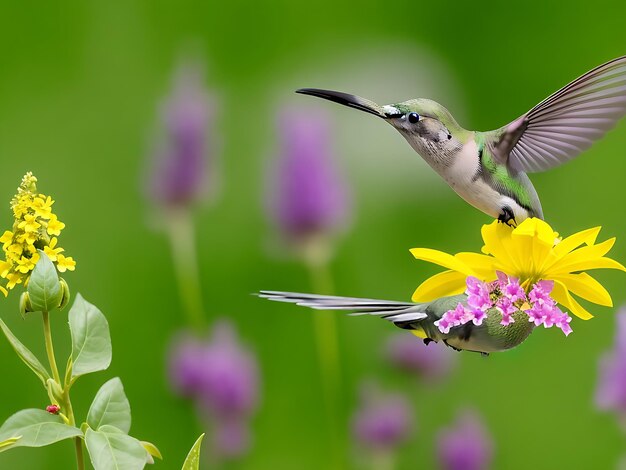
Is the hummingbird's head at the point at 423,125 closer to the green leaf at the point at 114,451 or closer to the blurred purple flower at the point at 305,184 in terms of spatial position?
the green leaf at the point at 114,451

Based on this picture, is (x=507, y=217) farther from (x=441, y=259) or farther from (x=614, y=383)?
(x=614, y=383)

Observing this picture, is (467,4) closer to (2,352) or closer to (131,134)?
(131,134)

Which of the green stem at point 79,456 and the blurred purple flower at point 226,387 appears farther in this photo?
the blurred purple flower at point 226,387

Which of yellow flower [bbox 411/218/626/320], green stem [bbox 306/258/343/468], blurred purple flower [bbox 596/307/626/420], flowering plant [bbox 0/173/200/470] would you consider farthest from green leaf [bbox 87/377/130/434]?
green stem [bbox 306/258/343/468]

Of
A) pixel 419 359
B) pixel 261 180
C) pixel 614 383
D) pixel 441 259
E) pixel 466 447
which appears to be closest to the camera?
pixel 441 259

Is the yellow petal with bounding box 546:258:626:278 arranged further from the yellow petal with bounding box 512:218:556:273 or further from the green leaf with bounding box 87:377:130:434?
the green leaf with bounding box 87:377:130:434

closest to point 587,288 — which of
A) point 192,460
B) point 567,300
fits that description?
point 567,300

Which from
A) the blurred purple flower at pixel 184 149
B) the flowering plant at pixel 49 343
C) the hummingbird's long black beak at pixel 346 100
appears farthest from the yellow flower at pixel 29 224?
the blurred purple flower at pixel 184 149
